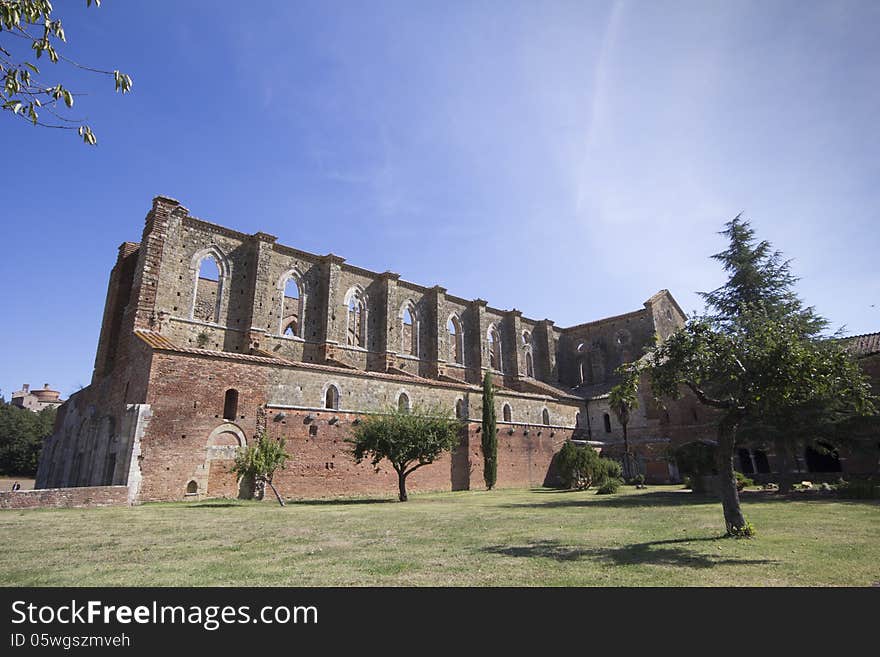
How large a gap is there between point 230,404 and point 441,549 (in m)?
14.9

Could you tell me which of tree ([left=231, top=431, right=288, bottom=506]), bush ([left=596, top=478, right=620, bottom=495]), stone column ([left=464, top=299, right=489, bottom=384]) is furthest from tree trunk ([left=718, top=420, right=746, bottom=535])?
stone column ([left=464, top=299, right=489, bottom=384])

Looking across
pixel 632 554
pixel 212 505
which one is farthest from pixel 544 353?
pixel 632 554

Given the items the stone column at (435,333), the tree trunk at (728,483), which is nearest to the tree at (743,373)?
the tree trunk at (728,483)

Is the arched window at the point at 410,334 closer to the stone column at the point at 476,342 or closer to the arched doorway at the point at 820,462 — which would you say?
the stone column at the point at 476,342

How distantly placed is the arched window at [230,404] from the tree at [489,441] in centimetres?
1398

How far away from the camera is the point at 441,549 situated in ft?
25.8

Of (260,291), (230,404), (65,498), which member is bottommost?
(65,498)

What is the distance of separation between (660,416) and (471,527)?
25.7 meters

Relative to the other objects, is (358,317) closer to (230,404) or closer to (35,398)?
(230,404)

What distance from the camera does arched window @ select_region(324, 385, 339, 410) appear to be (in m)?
23.1

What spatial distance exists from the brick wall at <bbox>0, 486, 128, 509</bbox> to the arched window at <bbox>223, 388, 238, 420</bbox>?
14.2 ft

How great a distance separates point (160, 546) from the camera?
328 inches
